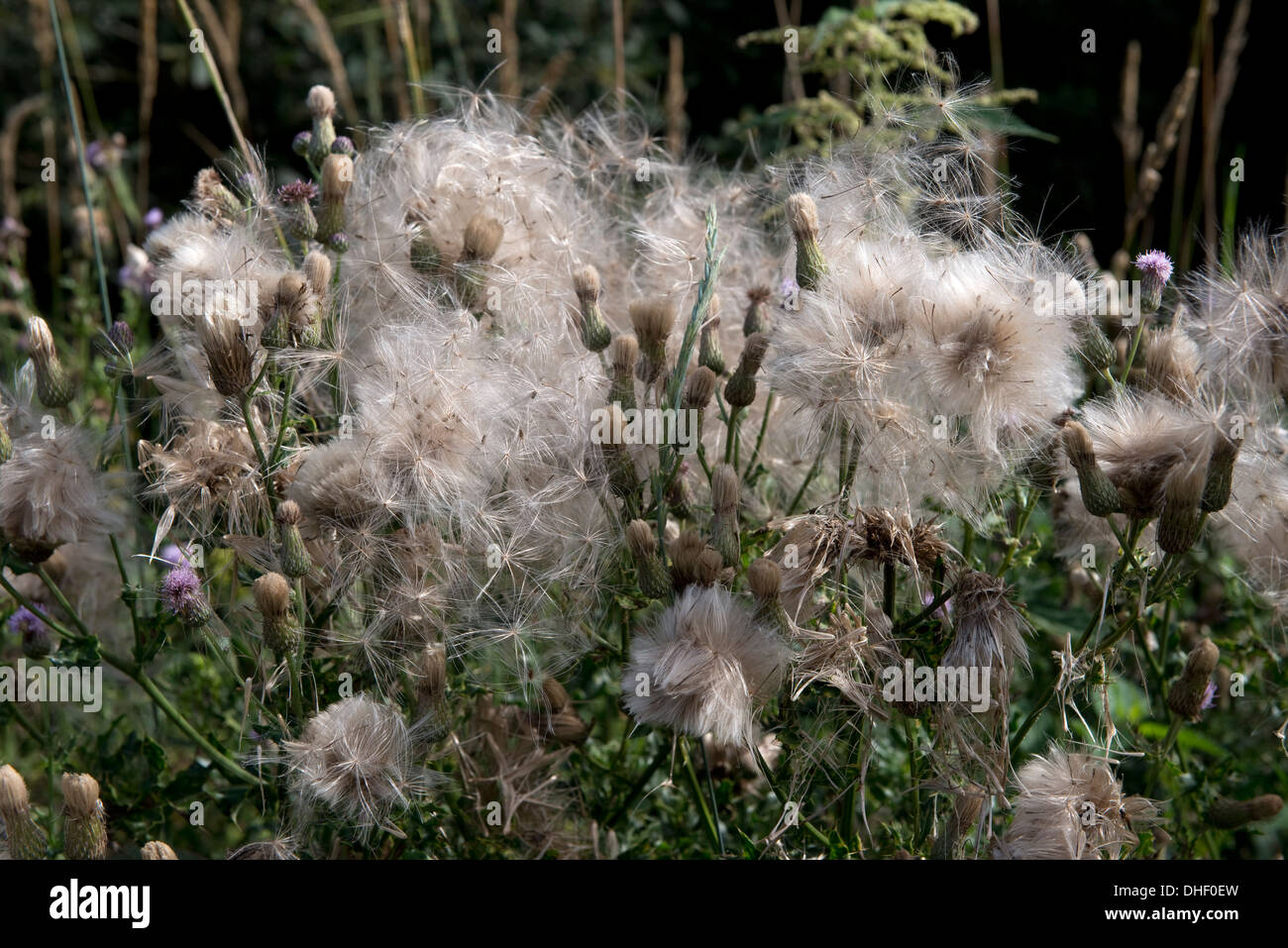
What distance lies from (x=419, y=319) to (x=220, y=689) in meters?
1.04

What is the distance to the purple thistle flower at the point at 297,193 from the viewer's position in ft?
7.90

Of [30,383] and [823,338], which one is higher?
[823,338]

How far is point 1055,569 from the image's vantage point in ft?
10.0

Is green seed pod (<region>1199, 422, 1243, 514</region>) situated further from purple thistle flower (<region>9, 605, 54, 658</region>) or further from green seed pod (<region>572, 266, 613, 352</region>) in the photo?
purple thistle flower (<region>9, 605, 54, 658</region>)

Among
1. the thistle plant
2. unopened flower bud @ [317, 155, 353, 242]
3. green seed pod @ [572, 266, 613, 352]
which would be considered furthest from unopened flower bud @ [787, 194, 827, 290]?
unopened flower bud @ [317, 155, 353, 242]

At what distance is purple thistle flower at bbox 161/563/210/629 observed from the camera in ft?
6.59

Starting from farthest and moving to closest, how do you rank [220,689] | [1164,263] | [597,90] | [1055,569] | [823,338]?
[597,90] < [1055,569] < [220,689] < [1164,263] < [823,338]

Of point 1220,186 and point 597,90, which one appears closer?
point 1220,186

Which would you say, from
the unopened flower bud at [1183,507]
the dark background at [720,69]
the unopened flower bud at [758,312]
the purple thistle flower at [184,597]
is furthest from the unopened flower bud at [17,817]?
the dark background at [720,69]

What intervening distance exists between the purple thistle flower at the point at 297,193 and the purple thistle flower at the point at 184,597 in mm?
826

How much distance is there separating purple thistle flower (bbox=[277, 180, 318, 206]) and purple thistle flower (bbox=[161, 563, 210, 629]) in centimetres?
83

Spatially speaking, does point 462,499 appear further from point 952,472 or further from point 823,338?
point 952,472

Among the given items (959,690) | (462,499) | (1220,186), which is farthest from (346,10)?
(959,690)

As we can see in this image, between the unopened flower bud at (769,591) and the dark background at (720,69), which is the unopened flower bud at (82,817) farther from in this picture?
the dark background at (720,69)
